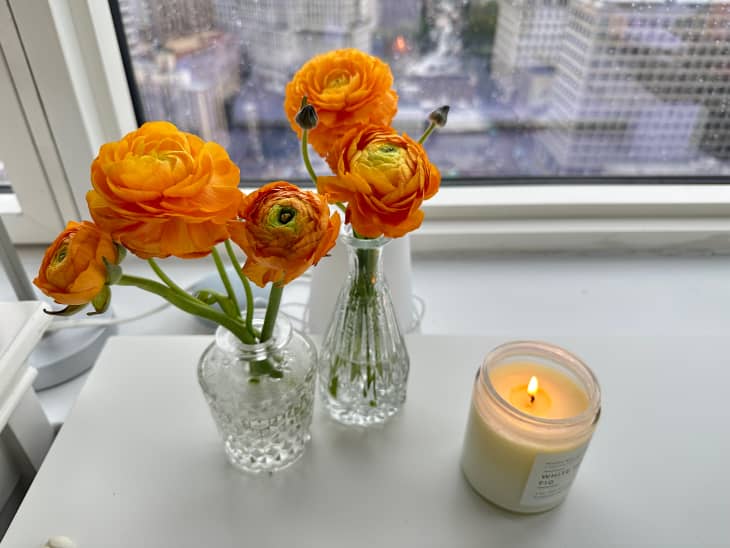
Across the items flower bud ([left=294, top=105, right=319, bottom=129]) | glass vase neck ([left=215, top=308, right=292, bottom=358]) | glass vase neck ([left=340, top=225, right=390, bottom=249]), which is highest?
flower bud ([left=294, top=105, right=319, bottom=129])

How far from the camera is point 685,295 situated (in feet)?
2.66

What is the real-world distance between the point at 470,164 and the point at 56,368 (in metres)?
0.61

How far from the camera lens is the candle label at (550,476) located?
43cm

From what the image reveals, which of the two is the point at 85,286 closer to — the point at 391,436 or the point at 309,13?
the point at 391,436

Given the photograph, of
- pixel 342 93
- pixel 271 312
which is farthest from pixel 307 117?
pixel 271 312

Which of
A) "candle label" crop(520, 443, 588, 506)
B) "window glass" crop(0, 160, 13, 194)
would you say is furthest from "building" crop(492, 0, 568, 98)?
"window glass" crop(0, 160, 13, 194)

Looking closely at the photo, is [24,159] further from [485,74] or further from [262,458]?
[485,74]

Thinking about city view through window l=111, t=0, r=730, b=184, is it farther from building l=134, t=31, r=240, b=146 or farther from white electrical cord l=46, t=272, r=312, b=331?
white electrical cord l=46, t=272, r=312, b=331

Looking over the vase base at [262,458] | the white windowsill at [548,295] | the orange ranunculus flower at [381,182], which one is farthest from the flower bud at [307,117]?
the white windowsill at [548,295]

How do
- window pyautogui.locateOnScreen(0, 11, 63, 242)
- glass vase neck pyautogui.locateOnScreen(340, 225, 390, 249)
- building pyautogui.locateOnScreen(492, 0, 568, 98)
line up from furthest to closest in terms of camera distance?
building pyautogui.locateOnScreen(492, 0, 568, 98) → window pyautogui.locateOnScreen(0, 11, 63, 242) → glass vase neck pyautogui.locateOnScreen(340, 225, 390, 249)

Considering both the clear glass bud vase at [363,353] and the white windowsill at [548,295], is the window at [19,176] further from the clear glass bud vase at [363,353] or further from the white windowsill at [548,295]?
the clear glass bud vase at [363,353]

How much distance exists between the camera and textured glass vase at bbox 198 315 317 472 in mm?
460

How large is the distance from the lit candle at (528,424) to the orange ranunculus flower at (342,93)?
0.69 feet

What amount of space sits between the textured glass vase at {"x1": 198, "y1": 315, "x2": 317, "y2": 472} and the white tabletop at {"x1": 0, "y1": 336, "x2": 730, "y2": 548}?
40mm
